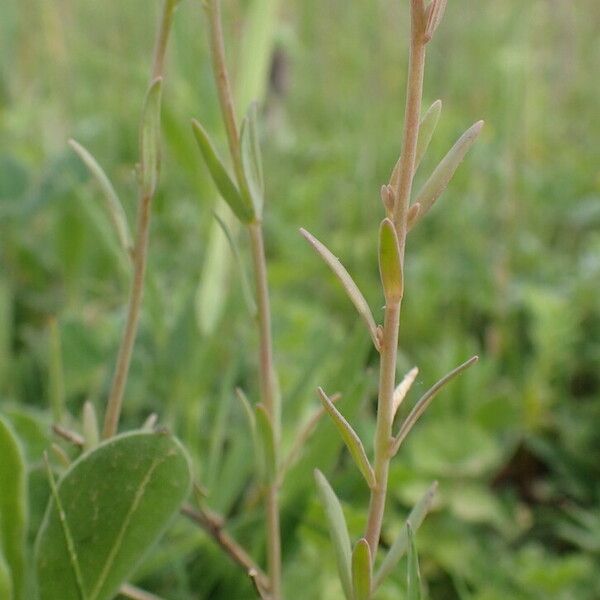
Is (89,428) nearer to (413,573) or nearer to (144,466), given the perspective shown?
(144,466)

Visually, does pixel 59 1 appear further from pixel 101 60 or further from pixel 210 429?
pixel 210 429

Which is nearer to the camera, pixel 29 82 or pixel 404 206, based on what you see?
pixel 404 206

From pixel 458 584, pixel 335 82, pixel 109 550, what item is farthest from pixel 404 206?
pixel 335 82

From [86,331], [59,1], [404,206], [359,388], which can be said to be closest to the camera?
[404,206]

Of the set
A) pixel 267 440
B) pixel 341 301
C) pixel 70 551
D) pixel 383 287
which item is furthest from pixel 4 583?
pixel 341 301

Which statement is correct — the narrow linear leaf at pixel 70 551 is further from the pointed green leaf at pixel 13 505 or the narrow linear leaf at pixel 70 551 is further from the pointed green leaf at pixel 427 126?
the pointed green leaf at pixel 427 126
